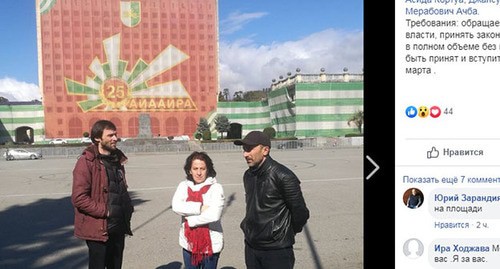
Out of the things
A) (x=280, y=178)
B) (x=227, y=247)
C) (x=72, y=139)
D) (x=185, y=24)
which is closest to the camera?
(x=280, y=178)

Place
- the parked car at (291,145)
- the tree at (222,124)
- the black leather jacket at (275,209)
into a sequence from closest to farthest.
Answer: the black leather jacket at (275,209) → the parked car at (291,145) → the tree at (222,124)

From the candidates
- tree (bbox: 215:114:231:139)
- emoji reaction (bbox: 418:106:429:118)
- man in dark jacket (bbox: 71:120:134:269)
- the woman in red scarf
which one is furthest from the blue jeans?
tree (bbox: 215:114:231:139)

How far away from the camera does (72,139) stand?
52.5 meters

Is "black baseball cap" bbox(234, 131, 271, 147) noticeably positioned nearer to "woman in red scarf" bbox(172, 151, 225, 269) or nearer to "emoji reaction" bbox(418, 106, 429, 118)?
"woman in red scarf" bbox(172, 151, 225, 269)

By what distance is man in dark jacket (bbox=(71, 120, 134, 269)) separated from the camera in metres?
3.18

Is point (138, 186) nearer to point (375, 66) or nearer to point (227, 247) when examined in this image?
point (227, 247)

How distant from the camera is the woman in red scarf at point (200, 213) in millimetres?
3143

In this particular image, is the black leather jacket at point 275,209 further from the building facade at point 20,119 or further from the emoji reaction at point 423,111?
the building facade at point 20,119

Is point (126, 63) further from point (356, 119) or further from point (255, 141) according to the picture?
point (255, 141)

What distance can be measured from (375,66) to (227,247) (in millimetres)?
4676

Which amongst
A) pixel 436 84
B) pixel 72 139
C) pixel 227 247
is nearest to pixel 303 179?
pixel 227 247

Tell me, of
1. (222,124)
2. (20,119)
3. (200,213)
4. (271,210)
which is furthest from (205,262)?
(20,119)

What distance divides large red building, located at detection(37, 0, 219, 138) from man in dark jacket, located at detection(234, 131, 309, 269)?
53.4 m

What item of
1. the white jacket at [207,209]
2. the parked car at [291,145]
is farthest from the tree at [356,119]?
the white jacket at [207,209]
